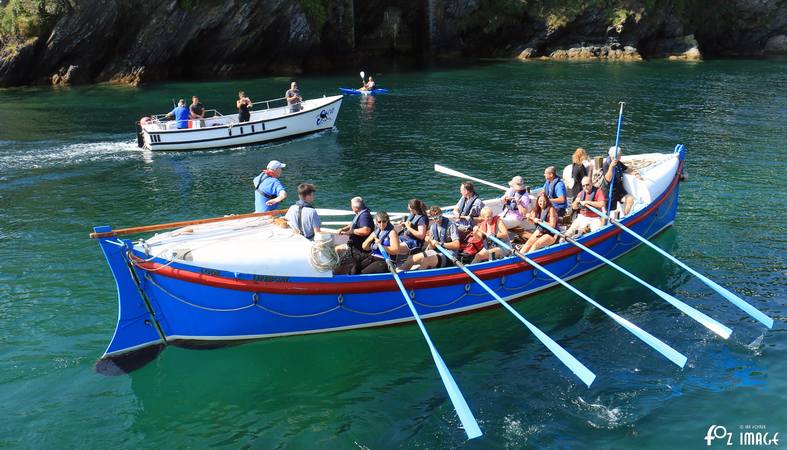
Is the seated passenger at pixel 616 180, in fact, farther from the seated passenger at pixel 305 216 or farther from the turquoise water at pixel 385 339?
the seated passenger at pixel 305 216

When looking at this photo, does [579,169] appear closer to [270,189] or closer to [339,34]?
[270,189]

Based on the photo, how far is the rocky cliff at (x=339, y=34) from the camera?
46.9 meters

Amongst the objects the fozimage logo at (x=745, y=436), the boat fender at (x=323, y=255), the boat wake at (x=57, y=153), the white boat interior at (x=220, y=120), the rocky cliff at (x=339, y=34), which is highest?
the rocky cliff at (x=339, y=34)

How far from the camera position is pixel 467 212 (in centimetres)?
1423

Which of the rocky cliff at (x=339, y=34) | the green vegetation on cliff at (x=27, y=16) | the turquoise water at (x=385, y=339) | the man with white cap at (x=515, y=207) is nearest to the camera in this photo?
the turquoise water at (x=385, y=339)

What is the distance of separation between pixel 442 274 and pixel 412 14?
62.9 m

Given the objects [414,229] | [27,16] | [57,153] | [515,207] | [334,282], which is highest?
[27,16]

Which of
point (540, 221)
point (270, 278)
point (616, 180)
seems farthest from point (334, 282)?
point (616, 180)

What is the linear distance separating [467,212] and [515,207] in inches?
56.4

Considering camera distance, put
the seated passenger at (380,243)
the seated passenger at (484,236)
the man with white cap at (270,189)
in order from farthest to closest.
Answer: the seated passenger at (484,236)
the man with white cap at (270,189)
the seated passenger at (380,243)

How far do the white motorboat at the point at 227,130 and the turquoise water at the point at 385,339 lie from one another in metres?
0.66

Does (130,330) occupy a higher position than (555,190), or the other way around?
(555,190)

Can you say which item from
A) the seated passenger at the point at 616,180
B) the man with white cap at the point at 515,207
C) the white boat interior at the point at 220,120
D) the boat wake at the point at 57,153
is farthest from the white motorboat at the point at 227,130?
the seated passenger at the point at 616,180

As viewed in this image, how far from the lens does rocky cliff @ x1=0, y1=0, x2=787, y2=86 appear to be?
4694 cm
